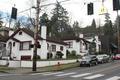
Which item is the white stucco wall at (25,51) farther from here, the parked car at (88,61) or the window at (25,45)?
the parked car at (88,61)

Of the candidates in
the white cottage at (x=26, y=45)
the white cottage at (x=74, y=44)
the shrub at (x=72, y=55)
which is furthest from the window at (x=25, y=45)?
the white cottage at (x=74, y=44)

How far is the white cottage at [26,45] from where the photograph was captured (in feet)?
179

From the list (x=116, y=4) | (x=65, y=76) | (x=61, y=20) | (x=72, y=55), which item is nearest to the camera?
(x=116, y=4)

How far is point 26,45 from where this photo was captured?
56000 millimetres

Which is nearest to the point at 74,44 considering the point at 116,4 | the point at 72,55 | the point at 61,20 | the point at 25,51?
the point at 72,55

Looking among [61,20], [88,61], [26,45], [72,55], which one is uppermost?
[61,20]

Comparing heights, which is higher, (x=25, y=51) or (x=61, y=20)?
(x=61, y=20)

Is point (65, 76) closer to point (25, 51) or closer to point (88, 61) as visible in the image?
point (88, 61)

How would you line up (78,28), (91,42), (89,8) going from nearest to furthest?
(89,8) → (91,42) → (78,28)

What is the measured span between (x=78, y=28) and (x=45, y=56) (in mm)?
92259

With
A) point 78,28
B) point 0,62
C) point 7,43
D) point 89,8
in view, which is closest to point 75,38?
point 7,43

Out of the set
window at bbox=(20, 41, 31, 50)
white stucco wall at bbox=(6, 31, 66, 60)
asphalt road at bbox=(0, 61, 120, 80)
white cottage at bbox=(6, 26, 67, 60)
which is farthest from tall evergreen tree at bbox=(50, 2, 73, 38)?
asphalt road at bbox=(0, 61, 120, 80)

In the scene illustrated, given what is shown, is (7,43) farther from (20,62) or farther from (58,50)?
(20,62)

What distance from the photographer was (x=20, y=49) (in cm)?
5666
